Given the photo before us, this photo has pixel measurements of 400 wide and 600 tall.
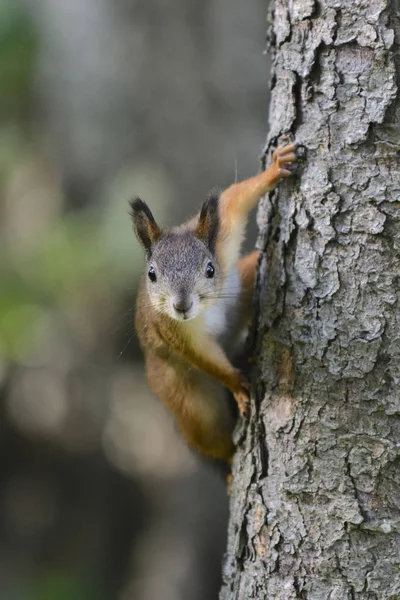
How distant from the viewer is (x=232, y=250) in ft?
7.57

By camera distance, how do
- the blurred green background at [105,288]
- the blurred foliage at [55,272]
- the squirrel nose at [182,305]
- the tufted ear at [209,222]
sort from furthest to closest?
1. the blurred green background at [105,288]
2. the blurred foliage at [55,272]
3. the tufted ear at [209,222]
4. the squirrel nose at [182,305]

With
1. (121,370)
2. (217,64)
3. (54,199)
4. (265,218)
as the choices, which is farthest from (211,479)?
(265,218)

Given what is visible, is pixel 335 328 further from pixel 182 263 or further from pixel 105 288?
pixel 105 288

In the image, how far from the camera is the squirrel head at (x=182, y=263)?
2.05 meters

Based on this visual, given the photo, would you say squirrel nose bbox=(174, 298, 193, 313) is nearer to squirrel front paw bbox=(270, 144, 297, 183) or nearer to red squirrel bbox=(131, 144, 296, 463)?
red squirrel bbox=(131, 144, 296, 463)

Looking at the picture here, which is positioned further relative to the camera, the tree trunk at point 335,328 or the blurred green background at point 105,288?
the blurred green background at point 105,288

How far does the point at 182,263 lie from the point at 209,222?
163mm

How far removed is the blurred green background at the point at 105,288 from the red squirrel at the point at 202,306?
1757mm

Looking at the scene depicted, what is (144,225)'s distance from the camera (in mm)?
2217

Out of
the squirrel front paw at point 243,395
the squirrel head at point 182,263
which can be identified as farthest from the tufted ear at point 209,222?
the squirrel front paw at point 243,395

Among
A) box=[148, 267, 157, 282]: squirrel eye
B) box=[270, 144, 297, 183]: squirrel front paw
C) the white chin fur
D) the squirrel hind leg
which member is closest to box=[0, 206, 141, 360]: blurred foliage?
the squirrel hind leg

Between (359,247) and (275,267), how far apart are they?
26 cm

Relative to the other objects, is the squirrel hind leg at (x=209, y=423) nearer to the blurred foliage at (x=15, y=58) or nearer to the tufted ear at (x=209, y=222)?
the tufted ear at (x=209, y=222)

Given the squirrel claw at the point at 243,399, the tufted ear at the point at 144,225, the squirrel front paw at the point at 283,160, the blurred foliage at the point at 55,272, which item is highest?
the squirrel front paw at the point at 283,160
